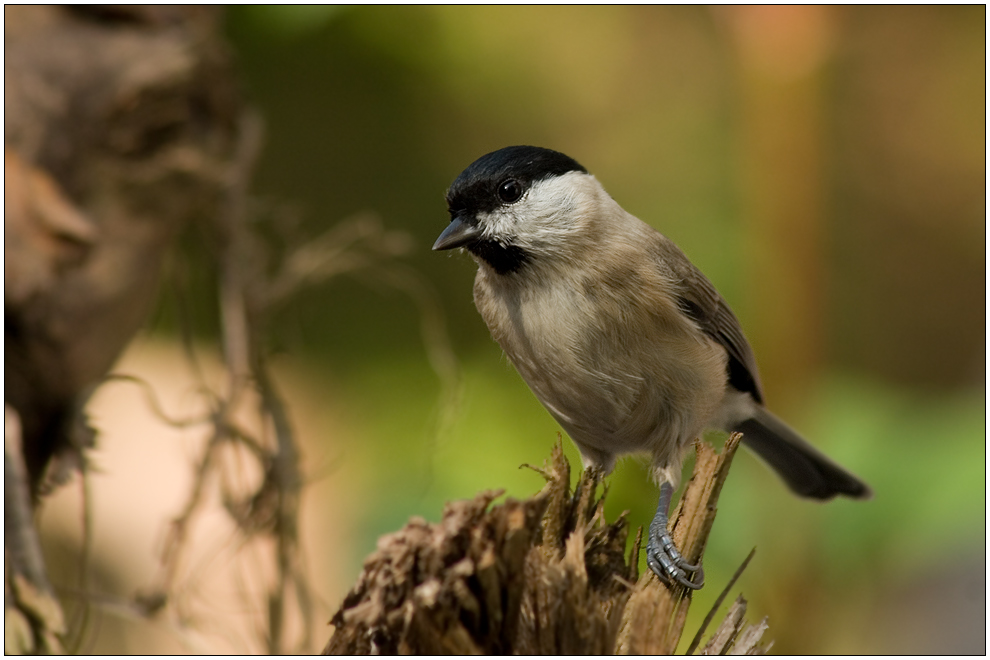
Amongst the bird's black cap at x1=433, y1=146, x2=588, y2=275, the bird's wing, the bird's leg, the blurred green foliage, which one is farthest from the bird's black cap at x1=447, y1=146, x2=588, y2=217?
the blurred green foliage

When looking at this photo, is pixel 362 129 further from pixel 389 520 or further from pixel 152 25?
pixel 389 520

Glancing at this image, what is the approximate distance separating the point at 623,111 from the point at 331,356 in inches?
60.0

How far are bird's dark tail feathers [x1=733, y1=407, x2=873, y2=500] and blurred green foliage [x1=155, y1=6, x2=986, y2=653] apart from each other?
392mm

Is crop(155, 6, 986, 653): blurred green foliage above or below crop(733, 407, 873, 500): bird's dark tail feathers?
above

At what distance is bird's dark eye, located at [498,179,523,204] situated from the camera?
5.96 feet

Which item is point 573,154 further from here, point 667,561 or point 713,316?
point 667,561

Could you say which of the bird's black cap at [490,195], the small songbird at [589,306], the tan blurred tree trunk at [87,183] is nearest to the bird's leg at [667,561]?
the small songbird at [589,306]

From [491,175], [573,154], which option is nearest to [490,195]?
[491,175]

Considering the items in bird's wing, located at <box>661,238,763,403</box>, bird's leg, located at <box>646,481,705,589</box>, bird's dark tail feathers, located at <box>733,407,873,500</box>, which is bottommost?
bird's leg, located at <box>646,481,705,589</box>

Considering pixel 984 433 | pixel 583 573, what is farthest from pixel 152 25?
pixel 984 433

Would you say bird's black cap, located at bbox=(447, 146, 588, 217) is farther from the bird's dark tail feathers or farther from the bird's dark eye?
the bird's dark tail feathers

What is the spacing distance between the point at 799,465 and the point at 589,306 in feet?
3.21

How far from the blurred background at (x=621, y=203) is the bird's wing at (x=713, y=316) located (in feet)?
0.88

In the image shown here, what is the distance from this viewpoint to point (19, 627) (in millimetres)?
1867
